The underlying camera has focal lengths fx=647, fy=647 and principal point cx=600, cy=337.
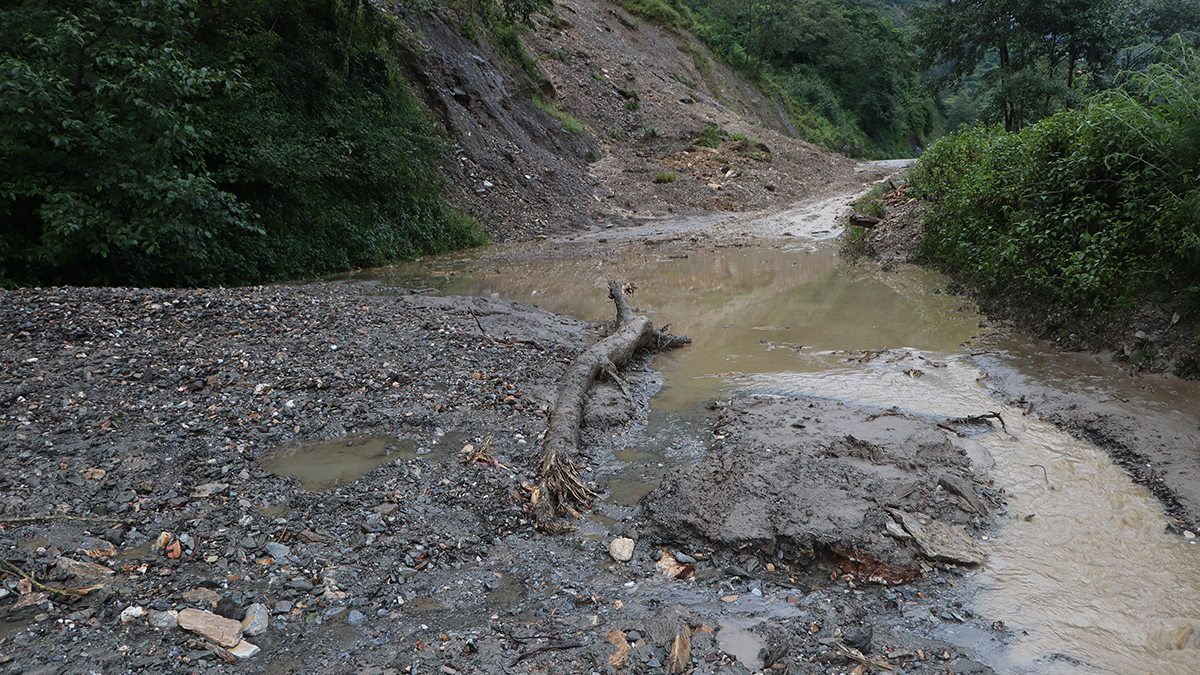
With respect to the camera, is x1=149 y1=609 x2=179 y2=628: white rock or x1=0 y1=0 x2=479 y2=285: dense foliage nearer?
x1=149 y1=609 x2=179 y2=628: white rock

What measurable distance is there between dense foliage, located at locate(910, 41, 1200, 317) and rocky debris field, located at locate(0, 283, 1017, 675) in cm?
305

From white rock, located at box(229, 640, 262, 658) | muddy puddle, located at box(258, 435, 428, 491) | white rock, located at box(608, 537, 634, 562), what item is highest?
muddy puddle, located at box(258, 435, 428, 491)

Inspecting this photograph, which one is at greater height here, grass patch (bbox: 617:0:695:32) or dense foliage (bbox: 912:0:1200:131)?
grass patch (bbox: 617:0:695:32)

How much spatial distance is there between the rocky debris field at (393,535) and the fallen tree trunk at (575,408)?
0.15 metres

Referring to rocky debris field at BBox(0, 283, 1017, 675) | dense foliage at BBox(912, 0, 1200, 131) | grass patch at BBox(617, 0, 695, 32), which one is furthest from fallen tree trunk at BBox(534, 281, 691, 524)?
grass patch at BBox(617, 0, 695, 32)

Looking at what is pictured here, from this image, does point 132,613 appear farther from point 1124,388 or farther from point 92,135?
point 1124,388

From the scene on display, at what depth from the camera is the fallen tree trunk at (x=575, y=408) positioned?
3955 millimetres

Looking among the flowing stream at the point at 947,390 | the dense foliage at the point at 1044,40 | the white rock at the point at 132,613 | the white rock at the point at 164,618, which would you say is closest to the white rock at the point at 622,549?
the flowing stream at the point at 947,390

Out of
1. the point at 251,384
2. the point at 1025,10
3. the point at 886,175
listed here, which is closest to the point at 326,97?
the point at 251,384

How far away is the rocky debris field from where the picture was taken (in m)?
2.67

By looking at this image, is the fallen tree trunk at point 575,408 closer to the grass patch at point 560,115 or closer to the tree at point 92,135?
the tree at point 92,135

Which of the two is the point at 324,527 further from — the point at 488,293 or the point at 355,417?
the point at 488,293

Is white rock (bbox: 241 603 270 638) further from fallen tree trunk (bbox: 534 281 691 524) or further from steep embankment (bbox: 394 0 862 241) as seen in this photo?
steep embankment (bbox: 394 0 862 241)

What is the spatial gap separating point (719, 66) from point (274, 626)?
39853 millimetres
